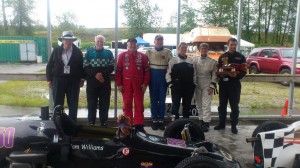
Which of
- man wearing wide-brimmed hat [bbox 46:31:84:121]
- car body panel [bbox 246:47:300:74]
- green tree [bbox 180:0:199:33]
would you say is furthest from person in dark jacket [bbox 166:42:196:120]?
green tree [bbox 180:0:199:33]

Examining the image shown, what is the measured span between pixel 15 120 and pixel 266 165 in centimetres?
310

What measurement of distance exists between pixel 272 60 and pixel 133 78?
1165 cm

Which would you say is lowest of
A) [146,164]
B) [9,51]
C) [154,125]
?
[154,125]

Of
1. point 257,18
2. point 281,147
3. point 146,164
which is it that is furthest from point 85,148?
point 257,18

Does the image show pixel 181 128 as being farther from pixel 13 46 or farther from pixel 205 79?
pixel 13 46

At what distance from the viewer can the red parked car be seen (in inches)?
610

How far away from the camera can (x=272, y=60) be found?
53.3 ft

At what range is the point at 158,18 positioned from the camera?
60.6ft

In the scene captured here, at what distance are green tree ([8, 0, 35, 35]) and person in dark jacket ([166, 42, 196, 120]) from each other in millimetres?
24748

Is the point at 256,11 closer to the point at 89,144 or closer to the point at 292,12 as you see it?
the point at 292,12

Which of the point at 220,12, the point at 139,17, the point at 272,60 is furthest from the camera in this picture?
the point at 220,12

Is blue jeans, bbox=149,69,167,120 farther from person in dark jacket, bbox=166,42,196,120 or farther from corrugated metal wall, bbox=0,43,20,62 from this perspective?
corrugated metal wall, bbox=0,43,20,62

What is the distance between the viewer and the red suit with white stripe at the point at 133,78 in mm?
6445

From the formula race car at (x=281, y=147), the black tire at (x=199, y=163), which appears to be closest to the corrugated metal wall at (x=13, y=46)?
the formula race car at (x=281, y=147)
